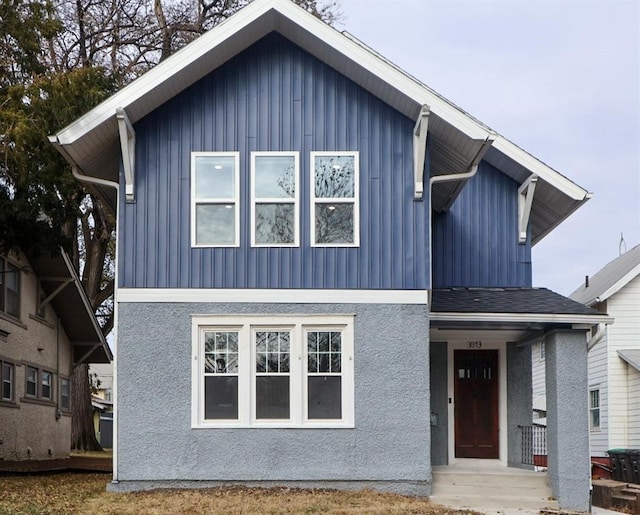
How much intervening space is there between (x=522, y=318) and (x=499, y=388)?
293 centimetres

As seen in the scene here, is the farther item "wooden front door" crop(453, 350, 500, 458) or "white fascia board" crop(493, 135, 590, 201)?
"wooden front door" crop(453, 350, 500, 458)

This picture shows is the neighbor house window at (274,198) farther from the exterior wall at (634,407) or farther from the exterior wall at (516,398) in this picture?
the exterior wall at (634,407)

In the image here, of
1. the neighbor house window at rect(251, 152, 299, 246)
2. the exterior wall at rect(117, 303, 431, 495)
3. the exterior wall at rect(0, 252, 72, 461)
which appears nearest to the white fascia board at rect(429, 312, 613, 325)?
the exterior wall at rect(117, 303, 431, 495)

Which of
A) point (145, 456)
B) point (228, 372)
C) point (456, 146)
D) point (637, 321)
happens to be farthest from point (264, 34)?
point (637, 321)

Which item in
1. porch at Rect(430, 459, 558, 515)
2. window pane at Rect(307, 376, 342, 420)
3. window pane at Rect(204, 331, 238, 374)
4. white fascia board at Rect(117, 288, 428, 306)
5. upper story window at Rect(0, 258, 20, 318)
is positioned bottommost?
porch at Rect(430, 459, 558, 515)

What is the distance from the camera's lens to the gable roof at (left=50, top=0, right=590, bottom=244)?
15.1 meters

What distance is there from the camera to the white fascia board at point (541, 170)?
17938mm

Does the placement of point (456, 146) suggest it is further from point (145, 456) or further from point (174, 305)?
point (145, 456)

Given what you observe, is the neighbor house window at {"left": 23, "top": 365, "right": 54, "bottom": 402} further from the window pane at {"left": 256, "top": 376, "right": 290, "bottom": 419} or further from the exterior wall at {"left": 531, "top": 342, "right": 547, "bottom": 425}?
the exterior wall at {"left": 531, "top": 342, "right": 547, "bottom": 425}

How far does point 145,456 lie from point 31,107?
288 inches

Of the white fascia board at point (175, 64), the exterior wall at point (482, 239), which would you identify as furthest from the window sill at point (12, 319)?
the exterior wall at point (482, 239)

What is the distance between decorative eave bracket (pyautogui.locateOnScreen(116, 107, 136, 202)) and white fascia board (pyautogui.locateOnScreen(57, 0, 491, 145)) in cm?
32

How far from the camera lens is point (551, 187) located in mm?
18281

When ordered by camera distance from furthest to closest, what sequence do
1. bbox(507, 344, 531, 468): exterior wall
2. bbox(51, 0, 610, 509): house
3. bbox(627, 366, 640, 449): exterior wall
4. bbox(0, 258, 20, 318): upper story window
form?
bbox(627, 366, 640, 449): exterior wall < bbox(0, 258, 20, 318): upper story window < bbox(507, 344, 531, 468): exterior wall < bbox(51, 0, 610, 509): house
